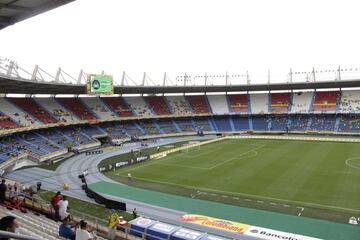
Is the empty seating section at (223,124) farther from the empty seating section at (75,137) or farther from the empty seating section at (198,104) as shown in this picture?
the empty seating section at (75,137)

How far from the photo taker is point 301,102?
80.2m

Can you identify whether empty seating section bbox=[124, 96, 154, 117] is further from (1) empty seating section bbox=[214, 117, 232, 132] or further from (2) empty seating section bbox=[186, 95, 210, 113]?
(1) empty seating section bbox=[214, 117, 232, 132]

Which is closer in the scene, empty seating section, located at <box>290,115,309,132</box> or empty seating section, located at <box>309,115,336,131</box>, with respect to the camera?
empty seating section, located at <box>309,115,336,131</box>

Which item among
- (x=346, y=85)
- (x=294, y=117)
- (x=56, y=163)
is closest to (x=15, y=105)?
(x=56, y=163)

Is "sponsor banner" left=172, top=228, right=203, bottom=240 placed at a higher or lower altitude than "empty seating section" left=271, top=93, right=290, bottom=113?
lower

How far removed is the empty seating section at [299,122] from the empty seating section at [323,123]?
1538mm

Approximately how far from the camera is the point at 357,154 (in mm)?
46312

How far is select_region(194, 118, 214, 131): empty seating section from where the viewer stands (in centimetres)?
8212

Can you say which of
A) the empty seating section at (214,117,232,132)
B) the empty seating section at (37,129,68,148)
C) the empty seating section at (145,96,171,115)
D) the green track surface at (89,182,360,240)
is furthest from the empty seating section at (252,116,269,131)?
the green track surface at (89,182,360,240)

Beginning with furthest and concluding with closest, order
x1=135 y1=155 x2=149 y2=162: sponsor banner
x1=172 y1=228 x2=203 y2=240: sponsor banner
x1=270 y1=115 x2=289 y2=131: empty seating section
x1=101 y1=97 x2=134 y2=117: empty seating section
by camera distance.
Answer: x1=270 y1=115 x2=289 y2=131: empty seating section, x1=101 y1=97 x2=134 y2=117: empty seating section, x1=135 y1=155 x2=149 y2=162: sponsor banner, x1=172 y1=228 x2=203 y2=240: sponsor banner

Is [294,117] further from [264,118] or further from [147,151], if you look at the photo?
[147,151]

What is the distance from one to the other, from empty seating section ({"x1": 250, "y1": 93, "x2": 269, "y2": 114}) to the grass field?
27.2 metres

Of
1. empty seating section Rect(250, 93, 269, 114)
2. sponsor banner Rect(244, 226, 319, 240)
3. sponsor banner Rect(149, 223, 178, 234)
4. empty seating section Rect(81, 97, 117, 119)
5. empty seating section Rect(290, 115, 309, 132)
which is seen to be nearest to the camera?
sponsor banner Rect(149, 223, 178, 234)

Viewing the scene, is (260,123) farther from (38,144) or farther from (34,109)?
(34,109)
